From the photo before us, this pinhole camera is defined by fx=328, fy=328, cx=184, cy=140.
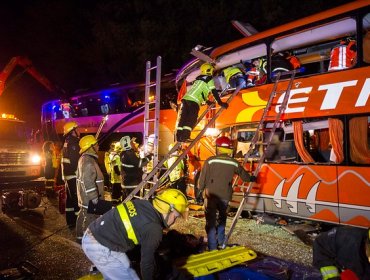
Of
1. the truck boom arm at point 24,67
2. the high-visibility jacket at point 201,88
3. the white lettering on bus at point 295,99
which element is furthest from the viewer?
the truck boom arm at point 24,67

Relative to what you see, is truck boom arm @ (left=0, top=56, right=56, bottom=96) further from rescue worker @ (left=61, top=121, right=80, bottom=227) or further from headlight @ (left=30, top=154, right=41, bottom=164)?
rescue worker @ (left=61, top=121, right=80, bottom=227)

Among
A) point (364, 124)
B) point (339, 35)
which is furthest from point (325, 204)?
point (339, 35)

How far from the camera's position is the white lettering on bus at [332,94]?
528 cm

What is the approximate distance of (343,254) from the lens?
2588 millimetres

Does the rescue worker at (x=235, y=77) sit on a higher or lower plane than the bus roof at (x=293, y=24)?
lower

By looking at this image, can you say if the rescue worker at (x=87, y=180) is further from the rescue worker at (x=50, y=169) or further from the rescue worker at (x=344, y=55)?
the rescue worker at (x=50, y=169)

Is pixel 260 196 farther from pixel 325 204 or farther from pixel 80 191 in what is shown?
pixel 80 191

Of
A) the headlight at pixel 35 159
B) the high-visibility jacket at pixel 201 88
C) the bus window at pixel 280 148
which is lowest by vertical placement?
the headlight at pixel 35 159

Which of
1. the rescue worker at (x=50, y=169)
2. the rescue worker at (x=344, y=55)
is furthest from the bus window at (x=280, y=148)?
the rescue worker at (x=50, y=169)

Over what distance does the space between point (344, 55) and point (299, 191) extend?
2.46 meters

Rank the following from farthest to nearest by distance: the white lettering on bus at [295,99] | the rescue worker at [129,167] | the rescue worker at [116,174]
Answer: the rescue worker at [116,174], the rescue worker at [129,167], the white lettering on bus at [295,99]

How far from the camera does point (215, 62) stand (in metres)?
7.39

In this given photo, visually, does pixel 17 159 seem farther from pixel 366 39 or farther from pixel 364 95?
pixel 366 39

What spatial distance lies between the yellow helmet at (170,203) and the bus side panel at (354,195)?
10.7ft
